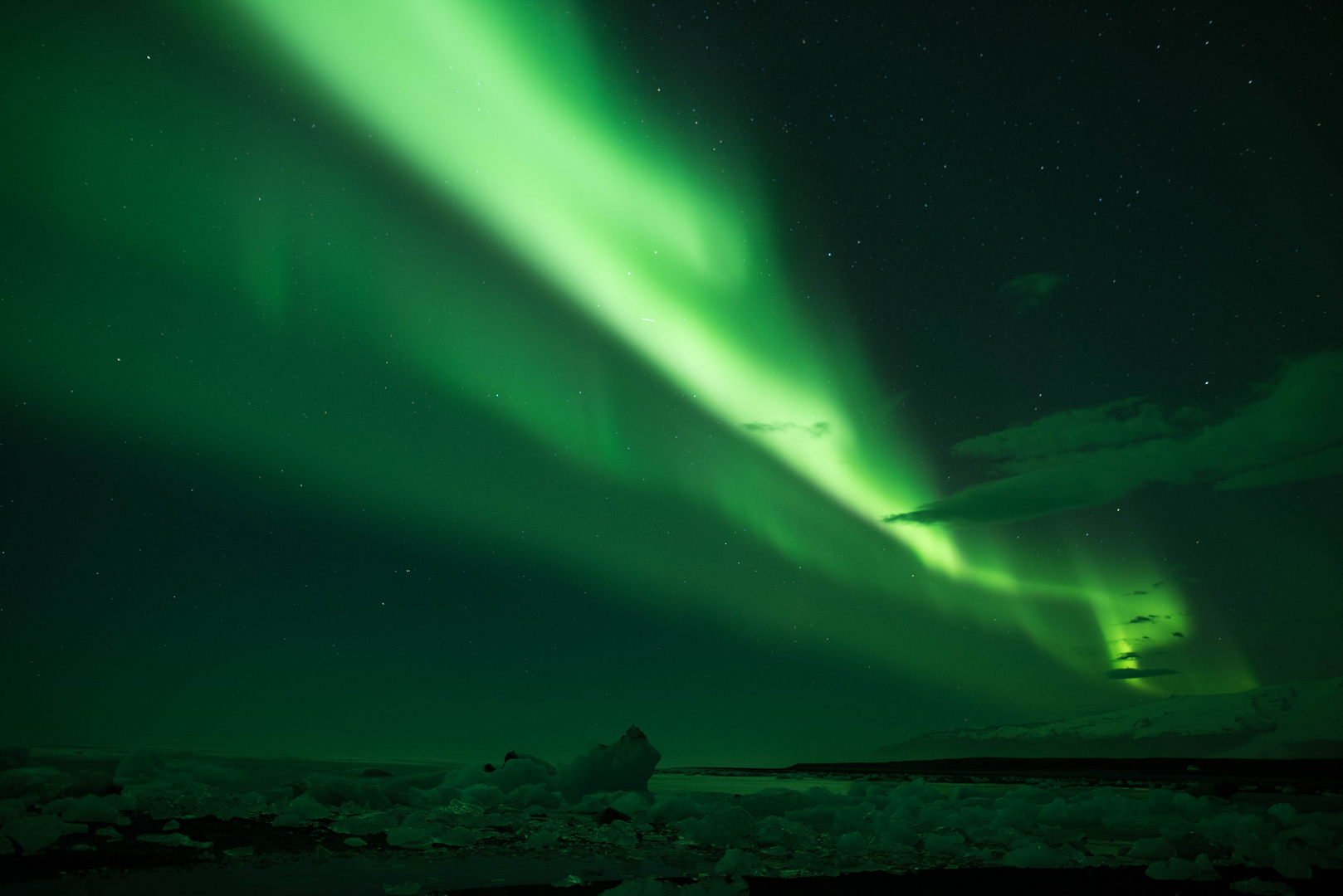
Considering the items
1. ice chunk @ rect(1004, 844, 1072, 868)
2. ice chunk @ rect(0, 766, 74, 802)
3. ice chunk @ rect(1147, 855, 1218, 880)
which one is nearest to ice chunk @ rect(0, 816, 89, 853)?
ice chunk @ rect(0, 766, 74, 802)

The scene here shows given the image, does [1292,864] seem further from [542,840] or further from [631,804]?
[631,804]

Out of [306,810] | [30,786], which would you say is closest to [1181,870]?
[306,810]

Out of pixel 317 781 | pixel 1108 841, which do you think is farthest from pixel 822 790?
pixel 317 781

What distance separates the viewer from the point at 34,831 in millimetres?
7551

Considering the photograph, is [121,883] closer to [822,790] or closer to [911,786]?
[822,790]

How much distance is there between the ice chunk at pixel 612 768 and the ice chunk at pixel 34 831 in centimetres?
1279

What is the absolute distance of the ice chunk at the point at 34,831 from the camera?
7.42 metres

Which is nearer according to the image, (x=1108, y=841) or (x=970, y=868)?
(x=970, y=868)

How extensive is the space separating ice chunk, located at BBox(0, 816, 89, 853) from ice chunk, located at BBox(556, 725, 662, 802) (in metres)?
12.8

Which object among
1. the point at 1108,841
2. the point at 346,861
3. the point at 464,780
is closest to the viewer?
the point at 346,861

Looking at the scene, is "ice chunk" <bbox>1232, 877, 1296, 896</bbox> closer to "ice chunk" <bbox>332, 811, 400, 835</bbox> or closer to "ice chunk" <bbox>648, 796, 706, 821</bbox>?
"ice chunk" <bbox>648, 796, 706, 821</bbox>

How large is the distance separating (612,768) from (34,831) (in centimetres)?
1364

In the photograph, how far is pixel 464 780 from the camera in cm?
1856

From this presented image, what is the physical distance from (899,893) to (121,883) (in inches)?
293
